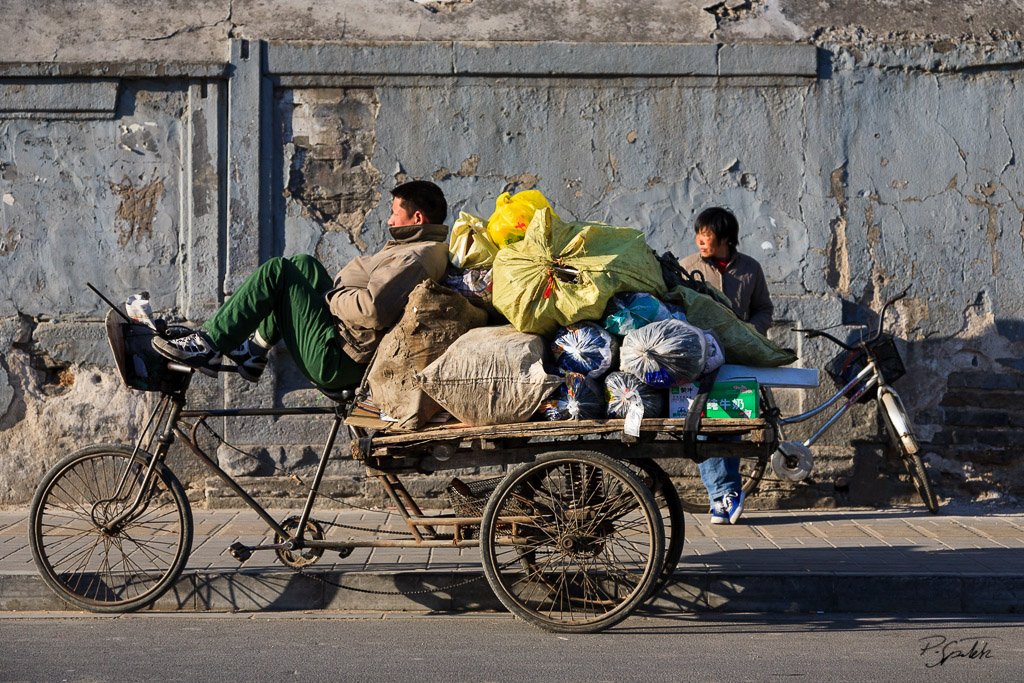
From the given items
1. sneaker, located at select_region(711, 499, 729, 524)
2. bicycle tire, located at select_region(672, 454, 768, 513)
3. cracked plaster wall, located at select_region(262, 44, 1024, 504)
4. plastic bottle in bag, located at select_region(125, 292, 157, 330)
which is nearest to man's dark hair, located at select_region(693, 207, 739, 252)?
cracked plaster wall, located at select_region(262, 44, 1024, 504)

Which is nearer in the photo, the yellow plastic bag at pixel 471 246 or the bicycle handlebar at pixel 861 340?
the yellow plastic bag at pixel 471 246

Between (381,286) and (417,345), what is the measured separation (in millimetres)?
317

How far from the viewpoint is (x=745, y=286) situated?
21.1ft

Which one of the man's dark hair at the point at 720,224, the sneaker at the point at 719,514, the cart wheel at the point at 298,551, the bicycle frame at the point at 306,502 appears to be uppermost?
the man's dark hair at the point at 720,224

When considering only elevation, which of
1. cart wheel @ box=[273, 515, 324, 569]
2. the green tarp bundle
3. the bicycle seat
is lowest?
cart wheel @ box=[273, 515, 324, 569]

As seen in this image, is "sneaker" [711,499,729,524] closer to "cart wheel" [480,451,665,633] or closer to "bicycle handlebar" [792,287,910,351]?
"bicycle handlebar" [792,287,910,351]

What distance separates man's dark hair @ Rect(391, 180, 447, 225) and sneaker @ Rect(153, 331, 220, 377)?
1.14m

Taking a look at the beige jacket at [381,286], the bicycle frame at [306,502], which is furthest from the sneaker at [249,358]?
the beige jacket at [381,286]

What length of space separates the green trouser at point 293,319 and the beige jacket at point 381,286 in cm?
7

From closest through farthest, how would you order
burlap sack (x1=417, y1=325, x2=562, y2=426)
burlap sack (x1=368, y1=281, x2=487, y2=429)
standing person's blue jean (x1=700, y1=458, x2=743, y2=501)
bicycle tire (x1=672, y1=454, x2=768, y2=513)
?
burlap sack (x1=417, y1=325, x2=562, y2=426)
burlap sack (x1=368, y1=281, x2=487, y2=429)
standing person's blue jean (x1=700, y1=458, x2=743, y2=501)
bicycle tire (x1=672, y1=454, x2=768, y2=513)

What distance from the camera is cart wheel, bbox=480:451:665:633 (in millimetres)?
4199

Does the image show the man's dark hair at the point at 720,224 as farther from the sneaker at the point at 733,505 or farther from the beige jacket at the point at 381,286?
the beige jacket at the point at 381,286

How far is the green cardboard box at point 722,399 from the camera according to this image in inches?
163

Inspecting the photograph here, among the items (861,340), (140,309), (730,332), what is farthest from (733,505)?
(140,309)
